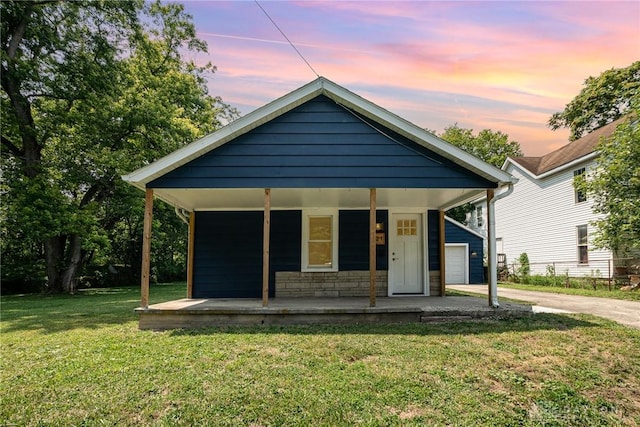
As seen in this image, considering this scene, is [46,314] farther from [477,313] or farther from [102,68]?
[102,68]

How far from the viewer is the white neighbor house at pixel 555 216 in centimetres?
1567

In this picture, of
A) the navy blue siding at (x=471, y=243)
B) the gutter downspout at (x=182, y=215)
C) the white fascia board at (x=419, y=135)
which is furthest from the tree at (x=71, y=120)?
the navy blue siding at (x=471, y=243)

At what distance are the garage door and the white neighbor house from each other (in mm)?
3579

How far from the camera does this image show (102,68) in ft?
49.3

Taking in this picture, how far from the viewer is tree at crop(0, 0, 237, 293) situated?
44.2ft

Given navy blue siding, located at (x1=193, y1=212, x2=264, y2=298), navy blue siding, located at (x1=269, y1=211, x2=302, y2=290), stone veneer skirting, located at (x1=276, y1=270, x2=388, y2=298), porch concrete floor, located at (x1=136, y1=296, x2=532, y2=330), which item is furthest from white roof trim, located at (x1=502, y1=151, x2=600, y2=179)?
navy blue siding, located at (x1=193, y1=212, x2=264, y2=298)

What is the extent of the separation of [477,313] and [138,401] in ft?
17.5

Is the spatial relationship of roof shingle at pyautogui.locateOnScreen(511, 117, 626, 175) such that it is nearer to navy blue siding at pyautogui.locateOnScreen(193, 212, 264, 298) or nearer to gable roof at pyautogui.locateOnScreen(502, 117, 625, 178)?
gable roof at pyautogui.locateOnScreen(502, 117, 625, 178)

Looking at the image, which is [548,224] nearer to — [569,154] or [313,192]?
[569,154]

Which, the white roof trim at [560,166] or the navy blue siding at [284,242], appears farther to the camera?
the white roof trim at [560,166]

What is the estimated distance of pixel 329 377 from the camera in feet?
12.8

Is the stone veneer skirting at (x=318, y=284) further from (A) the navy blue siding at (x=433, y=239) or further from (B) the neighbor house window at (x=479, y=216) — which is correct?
(B) the neighbor house window at (x=479, y=216)

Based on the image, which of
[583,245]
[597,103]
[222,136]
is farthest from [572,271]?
[222,136]

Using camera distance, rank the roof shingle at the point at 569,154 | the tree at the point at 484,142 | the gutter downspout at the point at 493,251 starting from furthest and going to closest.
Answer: the tree at the point at 484,142 → the roof shingle at the point at 569,154 → the gutter downspout at the point at 493,251
